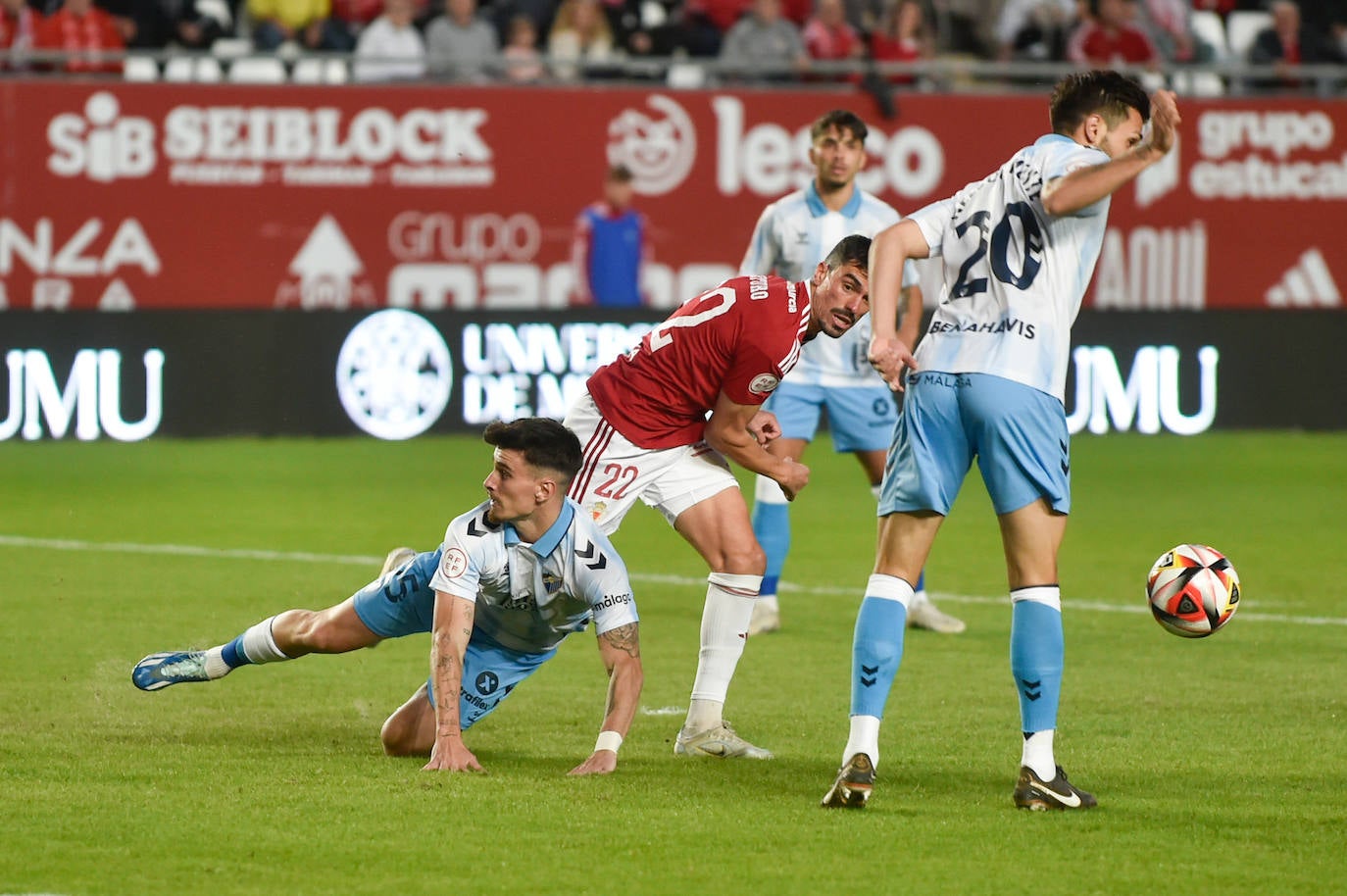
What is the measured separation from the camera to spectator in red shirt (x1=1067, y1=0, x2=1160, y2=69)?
20.5 metres

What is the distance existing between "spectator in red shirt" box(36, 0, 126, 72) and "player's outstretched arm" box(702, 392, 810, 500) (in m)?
13.4

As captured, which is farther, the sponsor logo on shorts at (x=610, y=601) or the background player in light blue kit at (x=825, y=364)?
the background player in light blue kit at (x=825, y=364)

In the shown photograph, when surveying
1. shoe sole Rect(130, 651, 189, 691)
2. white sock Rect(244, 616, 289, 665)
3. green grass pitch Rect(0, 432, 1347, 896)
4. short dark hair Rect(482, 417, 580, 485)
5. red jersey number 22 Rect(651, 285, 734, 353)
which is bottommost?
green grass pitch Rect(0, 432, 1347, 896)

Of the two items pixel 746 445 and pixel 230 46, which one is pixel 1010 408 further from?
pixel 230 46

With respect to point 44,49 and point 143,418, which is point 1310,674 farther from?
point 44,49

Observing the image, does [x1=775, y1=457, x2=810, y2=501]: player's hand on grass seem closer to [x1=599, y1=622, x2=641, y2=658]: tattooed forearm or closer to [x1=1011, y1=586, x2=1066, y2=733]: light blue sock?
[x1=599, y1=622, x2=641, y2=658]: tattooed forearm

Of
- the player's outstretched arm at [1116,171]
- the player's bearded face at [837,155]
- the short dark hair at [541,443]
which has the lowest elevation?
the short dark hair at [541,443]

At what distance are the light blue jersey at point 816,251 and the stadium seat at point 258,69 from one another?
34.5 feet

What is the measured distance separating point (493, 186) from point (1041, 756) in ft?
47.8

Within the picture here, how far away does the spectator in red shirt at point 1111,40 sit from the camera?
2050 cm

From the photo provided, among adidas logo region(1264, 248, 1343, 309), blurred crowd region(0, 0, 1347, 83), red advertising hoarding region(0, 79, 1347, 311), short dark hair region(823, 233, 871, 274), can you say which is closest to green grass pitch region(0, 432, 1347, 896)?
short dark hair region(823, 233, 871, 274)

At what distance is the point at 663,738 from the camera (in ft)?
22.4

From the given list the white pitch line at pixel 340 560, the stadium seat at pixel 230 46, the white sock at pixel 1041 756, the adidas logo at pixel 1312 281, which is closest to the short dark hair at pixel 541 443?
the white sock at pixel 1041 756

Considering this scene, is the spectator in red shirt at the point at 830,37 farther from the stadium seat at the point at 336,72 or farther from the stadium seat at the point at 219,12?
the stadium seat at the point at 219,12
